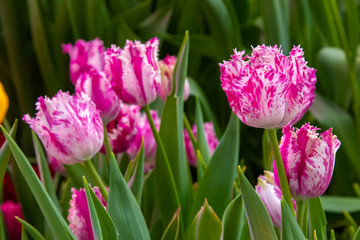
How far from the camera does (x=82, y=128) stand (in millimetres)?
384

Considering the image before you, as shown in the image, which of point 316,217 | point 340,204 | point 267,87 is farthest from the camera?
point 340,204

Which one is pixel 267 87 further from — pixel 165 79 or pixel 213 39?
pixel 213 39

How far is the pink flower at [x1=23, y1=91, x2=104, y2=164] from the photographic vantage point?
1.25ft

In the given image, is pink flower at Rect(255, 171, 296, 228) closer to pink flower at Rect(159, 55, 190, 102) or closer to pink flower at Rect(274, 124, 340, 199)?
pink flower at Rect(274, 124, 340, 199)

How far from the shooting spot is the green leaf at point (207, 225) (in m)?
0.39

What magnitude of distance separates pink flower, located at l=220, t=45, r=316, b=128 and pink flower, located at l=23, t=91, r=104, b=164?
109 millimetres

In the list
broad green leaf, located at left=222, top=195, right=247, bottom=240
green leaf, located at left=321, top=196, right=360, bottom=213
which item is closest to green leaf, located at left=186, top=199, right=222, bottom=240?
broad green leaf, located at left=222, top=195, right=247, bottom=240

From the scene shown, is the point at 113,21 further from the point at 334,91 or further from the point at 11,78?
the point at 334,91

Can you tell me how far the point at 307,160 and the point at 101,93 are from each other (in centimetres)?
19

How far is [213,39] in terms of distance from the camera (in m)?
0.99

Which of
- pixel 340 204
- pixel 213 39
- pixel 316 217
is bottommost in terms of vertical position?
pixel 340 204

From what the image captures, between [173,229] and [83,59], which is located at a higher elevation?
[83,59]

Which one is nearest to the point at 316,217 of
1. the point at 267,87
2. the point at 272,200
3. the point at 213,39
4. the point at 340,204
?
the point at 272,200

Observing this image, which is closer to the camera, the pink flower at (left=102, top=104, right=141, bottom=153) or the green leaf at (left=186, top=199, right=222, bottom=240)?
the green leaf at (left=186, top=199, right=222, bottom=240)
